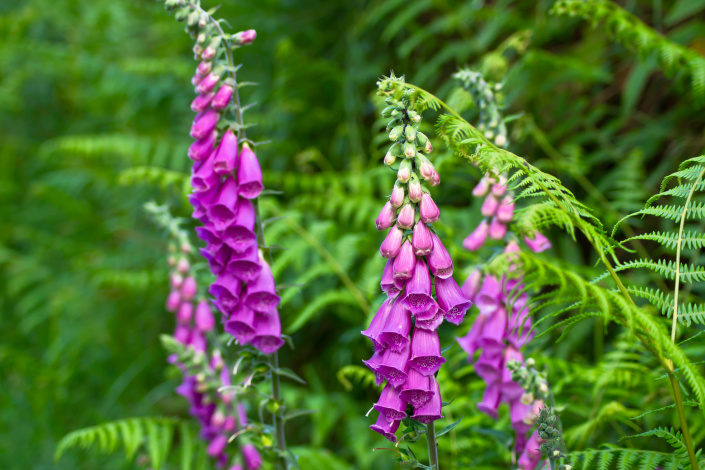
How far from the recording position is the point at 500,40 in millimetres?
3115

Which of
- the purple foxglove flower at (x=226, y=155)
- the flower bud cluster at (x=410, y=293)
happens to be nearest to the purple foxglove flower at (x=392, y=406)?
the flower bud cluster at (x=410, y=293)

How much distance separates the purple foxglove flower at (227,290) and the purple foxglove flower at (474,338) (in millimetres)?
521

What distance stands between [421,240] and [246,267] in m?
0.42

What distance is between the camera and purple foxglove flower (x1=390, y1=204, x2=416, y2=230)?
97 cm

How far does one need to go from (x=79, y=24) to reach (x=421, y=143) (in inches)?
187

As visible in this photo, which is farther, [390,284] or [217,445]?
[217,445]

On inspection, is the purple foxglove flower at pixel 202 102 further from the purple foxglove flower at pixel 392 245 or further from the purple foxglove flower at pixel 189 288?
the purple foxglove flower at pixel 189 288

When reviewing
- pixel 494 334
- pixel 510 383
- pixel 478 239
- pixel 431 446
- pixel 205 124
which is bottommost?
pixel 431 446

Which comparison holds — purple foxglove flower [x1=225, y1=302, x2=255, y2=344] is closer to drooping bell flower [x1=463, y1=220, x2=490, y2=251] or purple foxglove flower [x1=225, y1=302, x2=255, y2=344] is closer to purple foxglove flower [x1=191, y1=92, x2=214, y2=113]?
purple foxglove flower [x1=191, y1=92, x2=214, y2=113]

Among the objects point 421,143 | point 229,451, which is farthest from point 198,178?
point 229,451

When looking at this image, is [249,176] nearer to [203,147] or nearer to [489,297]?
[203,147]

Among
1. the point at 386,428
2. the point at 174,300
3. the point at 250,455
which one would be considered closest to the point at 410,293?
the point at 386,428

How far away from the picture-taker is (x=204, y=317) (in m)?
1.80

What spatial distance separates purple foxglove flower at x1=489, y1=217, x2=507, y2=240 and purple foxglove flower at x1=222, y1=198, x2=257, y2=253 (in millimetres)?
553
